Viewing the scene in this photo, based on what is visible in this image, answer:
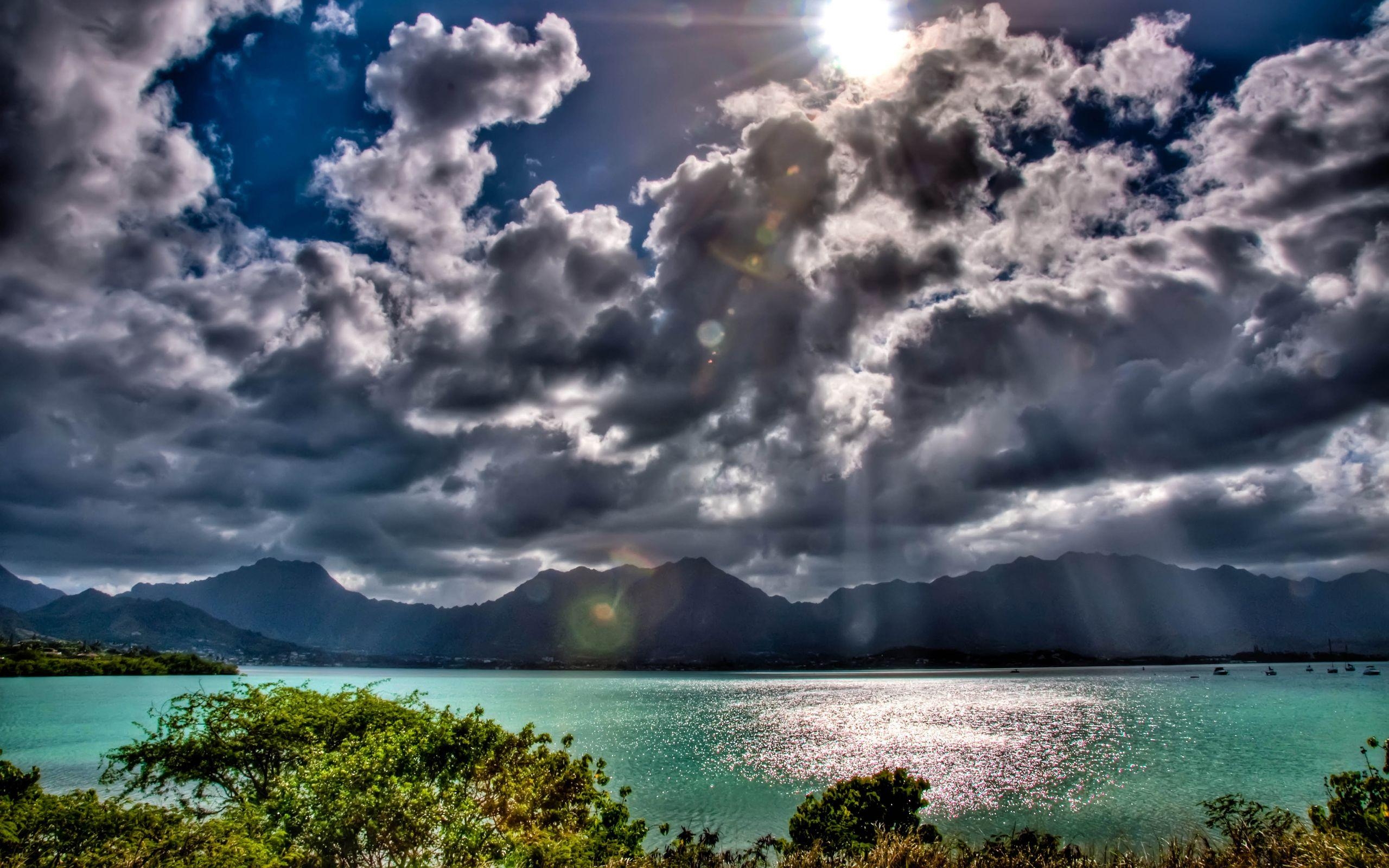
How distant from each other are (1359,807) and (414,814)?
103ft

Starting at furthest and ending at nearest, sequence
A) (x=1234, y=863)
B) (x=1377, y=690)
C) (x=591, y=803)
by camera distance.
Answer: (x=1377, y=690), (x=591, y=803), (x=1234, y=863)

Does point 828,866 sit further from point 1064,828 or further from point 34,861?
Result: point 1064,828

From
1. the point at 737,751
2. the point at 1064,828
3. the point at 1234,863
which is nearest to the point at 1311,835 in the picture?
the point at 1234,863

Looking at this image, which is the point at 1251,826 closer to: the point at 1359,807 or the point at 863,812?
the point at 1359,807

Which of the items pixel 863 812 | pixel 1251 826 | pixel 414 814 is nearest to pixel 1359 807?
pixel 1251 826

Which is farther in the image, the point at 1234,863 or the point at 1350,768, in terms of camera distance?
the point at 1350,768

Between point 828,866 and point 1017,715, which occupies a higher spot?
point 828,866

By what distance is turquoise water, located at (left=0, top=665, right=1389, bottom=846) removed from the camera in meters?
55.3

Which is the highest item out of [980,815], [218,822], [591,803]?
[218,822]

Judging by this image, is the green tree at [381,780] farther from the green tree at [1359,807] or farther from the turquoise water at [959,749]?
the turquoise water at [959,749]

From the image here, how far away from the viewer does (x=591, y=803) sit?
29.7m

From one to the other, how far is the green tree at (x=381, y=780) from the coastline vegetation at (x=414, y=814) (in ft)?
0.19

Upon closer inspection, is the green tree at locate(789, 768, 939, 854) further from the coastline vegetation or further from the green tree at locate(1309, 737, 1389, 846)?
the green tree at locate(1309, 737, 1389, 846)

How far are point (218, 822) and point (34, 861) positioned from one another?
3237 millimetres
